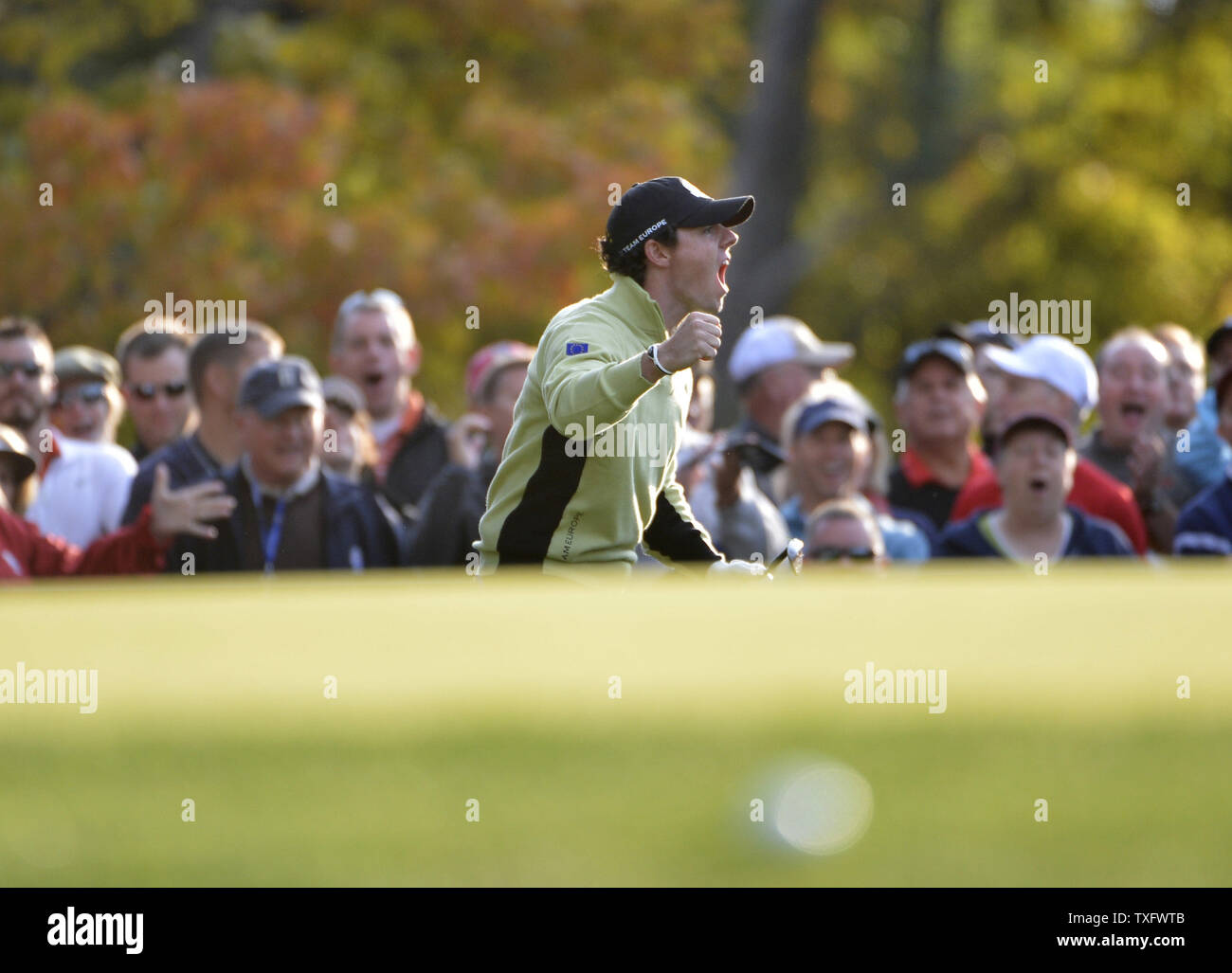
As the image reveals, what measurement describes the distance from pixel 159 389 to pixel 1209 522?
5.08 metres

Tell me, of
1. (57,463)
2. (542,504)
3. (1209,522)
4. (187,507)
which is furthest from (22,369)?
(542,504)

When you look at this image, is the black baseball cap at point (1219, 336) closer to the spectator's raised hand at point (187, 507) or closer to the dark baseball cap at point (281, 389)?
the spectator's raised hand at point (187, 507)

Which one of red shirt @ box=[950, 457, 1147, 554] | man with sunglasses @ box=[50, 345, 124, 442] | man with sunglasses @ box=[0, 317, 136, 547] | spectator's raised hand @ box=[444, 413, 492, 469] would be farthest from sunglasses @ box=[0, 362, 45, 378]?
red shirt @ box=[950, 457, 1147, 554]

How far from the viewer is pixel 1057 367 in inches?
452

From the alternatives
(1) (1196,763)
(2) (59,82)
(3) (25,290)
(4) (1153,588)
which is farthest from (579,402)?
(2) (59,82)

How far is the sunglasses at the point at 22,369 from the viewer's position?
385 inches

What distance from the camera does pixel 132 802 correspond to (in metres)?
9.87

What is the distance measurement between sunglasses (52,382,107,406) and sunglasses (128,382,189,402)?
0.48 m

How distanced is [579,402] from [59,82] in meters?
26.7

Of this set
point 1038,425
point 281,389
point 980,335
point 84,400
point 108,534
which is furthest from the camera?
point 980,335

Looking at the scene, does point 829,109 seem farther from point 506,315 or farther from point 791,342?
point 791,342

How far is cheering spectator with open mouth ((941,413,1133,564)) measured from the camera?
1131 centimetres

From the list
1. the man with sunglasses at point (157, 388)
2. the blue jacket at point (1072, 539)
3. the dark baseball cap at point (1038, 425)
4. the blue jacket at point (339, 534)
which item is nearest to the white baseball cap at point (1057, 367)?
the dark baseball cap at point (1038, 425)

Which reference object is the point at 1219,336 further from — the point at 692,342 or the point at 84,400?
the point at 692,342
